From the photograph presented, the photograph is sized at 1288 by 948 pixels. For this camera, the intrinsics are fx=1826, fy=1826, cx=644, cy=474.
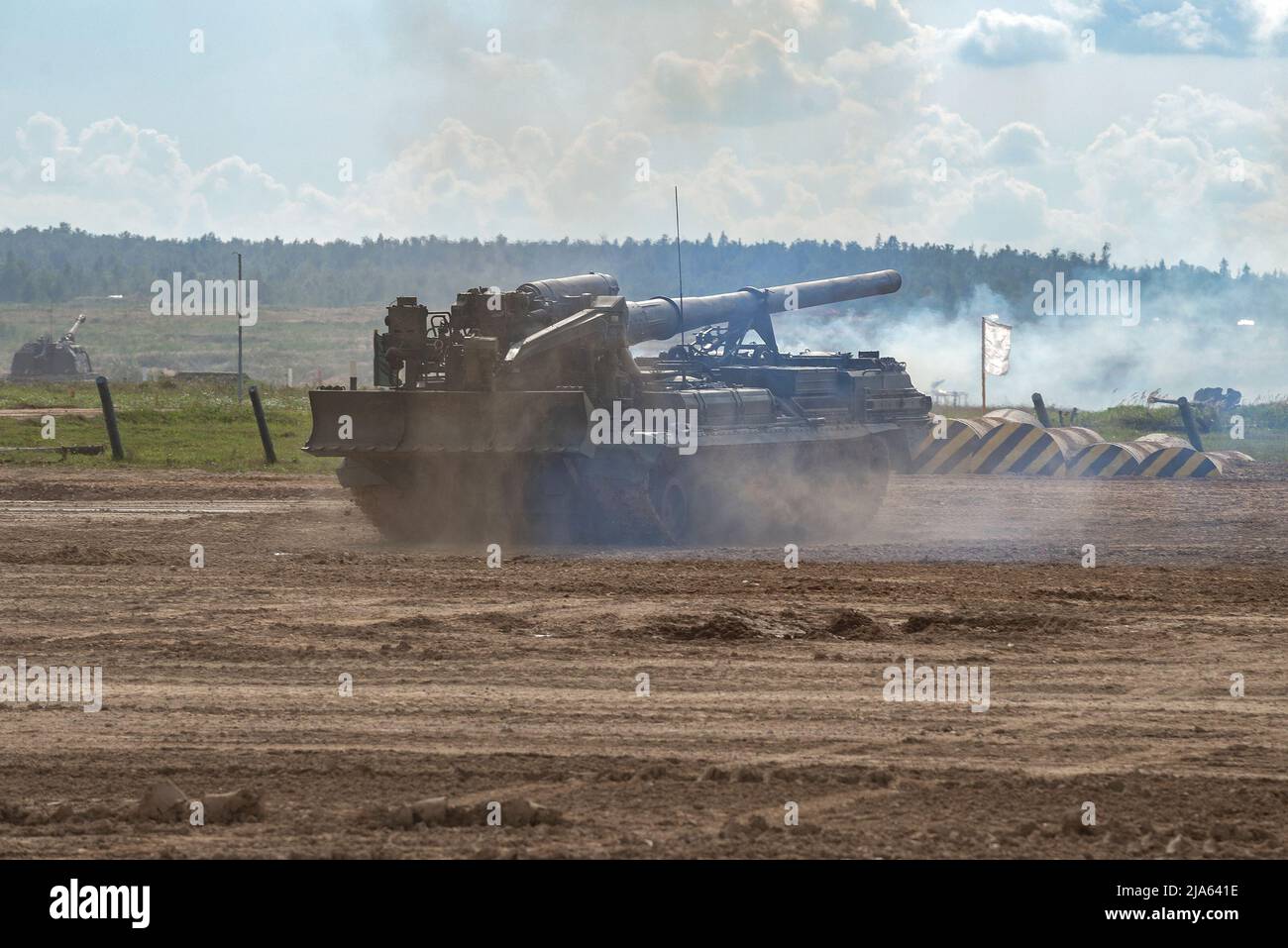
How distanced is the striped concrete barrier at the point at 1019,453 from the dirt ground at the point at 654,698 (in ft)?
31.9

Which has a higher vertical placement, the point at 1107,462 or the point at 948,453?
the point at 948,453

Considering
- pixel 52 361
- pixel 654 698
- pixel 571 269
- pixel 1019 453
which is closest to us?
pixel 654 698

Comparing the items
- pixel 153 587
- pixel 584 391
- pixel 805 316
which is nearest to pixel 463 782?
pixel 153 587

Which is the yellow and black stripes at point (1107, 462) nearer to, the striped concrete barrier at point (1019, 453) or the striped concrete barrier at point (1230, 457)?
the striped concrete barrier at point (1019, 453)

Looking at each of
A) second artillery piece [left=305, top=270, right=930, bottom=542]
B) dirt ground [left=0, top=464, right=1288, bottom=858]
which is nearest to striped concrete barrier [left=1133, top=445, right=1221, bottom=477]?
dirt ground [left=0, top=464, right=1288, bottom=858]

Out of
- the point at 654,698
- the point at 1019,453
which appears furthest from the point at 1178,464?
the point at 654,698

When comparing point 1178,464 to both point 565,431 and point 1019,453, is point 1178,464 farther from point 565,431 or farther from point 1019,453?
point 565,431

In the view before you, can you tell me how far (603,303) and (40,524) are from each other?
6.63 m

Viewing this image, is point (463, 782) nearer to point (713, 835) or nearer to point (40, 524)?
point (713, 835)

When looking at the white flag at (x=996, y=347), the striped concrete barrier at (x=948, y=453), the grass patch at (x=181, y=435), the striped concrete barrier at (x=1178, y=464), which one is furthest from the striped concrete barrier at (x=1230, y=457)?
the grass patch at (x=181, y=435)

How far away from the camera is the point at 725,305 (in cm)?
2164

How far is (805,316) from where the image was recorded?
4134 cm

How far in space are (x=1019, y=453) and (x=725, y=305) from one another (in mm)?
8799

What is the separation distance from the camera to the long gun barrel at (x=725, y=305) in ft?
67.6
